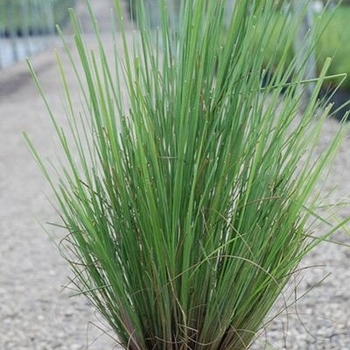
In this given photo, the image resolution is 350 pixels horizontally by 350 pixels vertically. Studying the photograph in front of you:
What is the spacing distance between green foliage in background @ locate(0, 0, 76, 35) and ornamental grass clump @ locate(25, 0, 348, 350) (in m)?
10.3

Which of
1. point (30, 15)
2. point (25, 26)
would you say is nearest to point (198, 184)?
point (25, 26)

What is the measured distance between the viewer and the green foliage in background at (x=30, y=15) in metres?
11.7

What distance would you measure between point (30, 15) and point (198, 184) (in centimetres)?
1320

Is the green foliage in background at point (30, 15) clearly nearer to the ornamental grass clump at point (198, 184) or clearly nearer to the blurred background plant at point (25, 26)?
the blurred background plant at point (25, 26)

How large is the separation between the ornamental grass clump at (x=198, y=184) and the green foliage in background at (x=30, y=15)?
10.3m

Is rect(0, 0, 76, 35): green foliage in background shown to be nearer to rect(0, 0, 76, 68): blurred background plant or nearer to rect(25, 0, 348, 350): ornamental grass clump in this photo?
rect(0, 0, 76, 68): blurred background plant

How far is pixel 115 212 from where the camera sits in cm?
140

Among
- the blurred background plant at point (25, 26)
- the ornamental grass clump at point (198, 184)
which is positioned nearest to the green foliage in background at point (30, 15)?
the blurred background plant at point (25, 26)

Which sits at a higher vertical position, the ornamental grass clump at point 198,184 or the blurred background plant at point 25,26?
the ornamental grass clump at point 198,184

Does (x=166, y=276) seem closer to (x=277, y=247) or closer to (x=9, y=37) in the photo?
(x=277, y=247)

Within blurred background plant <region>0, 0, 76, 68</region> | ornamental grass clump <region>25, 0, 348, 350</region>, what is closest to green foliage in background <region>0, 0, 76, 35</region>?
blurred background plant <region>0, 0, 76, 68</region>

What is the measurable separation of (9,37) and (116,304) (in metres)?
11.1

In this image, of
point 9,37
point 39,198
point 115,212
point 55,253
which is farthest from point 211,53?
point 9,37

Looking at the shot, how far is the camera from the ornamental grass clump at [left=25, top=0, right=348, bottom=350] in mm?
1318
